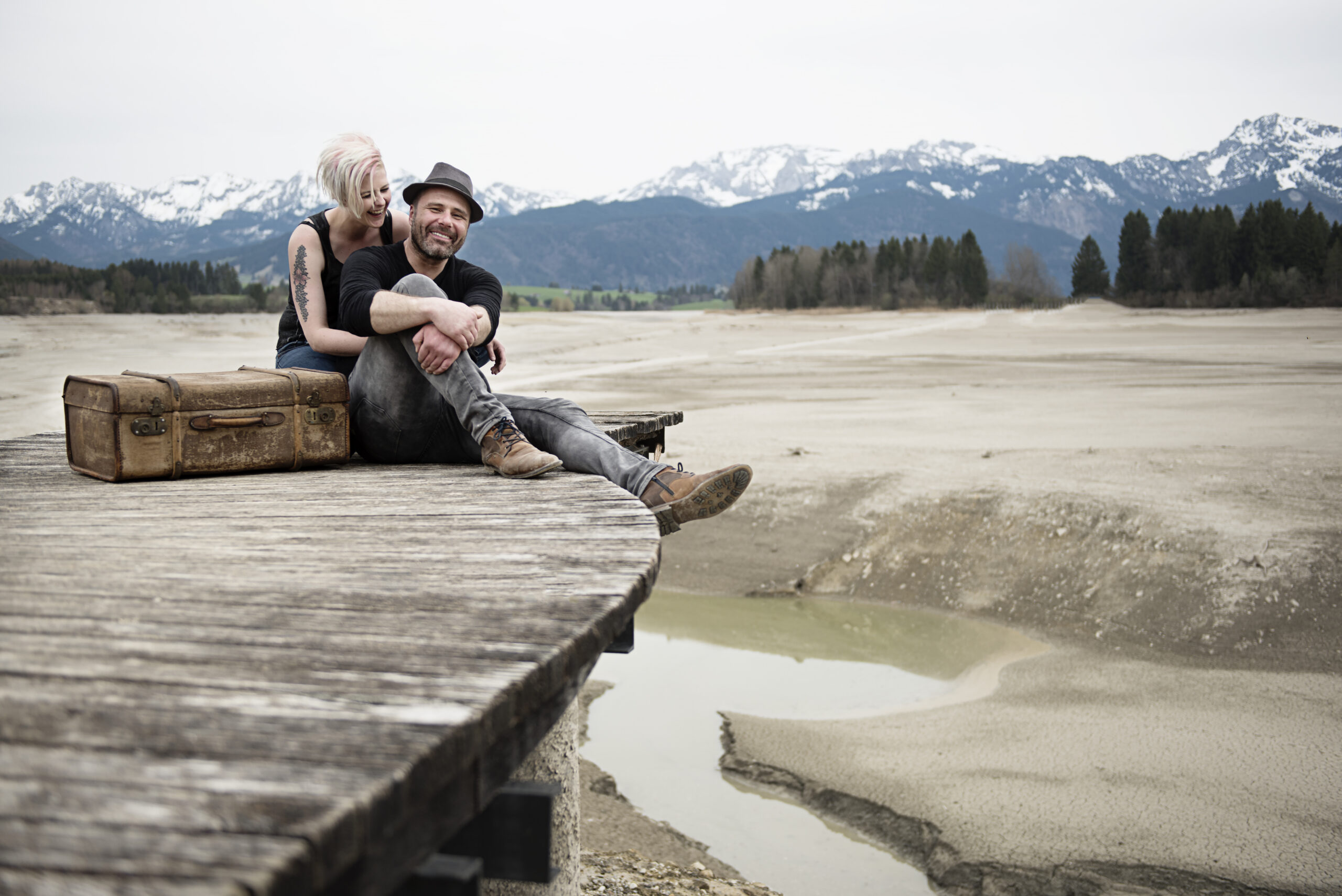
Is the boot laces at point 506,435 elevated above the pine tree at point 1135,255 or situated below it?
below

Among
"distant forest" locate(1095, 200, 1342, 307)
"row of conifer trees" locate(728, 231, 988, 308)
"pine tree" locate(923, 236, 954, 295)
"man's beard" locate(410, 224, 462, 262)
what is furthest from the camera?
"pine tree" locate(923, 236, 954, 295)

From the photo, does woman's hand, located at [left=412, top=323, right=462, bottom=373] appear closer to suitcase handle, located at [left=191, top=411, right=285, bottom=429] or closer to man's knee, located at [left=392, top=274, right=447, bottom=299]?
man's knee, located at [left=392, top=274, right=447, bottom=299]

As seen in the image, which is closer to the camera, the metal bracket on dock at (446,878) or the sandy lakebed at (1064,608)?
the metal bracket on dock at (446,878)

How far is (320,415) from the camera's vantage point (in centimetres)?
441

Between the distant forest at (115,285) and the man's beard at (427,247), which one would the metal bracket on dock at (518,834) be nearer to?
the man's beard at (427,247)

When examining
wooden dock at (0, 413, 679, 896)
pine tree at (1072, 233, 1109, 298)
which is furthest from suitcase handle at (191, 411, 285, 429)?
pine tree at (1072, 233, 1109, 298)

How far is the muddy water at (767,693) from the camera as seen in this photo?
5.14m

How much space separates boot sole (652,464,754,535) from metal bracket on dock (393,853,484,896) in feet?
6.97

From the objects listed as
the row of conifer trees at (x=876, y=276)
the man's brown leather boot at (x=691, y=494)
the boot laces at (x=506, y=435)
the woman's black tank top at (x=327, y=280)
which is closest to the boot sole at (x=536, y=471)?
the boot laces at (x=506, y=435)

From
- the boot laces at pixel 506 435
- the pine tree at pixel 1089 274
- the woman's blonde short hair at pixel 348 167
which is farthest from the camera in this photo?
the pine tree at pixel 1089 274

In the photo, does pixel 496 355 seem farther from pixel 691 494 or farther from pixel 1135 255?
pixel 1135 255

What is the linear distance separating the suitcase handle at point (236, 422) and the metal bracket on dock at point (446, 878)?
2850mm

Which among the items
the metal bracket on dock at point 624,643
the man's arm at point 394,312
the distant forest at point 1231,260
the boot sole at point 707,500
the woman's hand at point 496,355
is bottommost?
the metal bracket on dock at point 624,643

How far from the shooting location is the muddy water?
514cm
